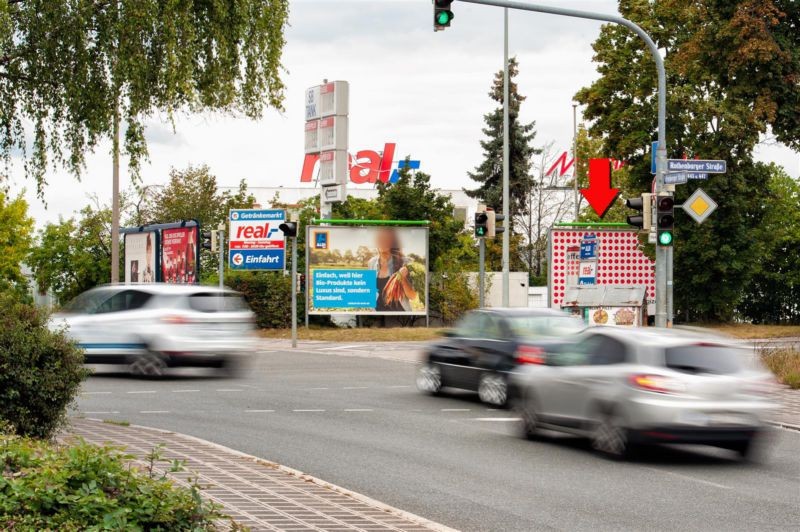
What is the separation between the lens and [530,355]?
16.8 metres

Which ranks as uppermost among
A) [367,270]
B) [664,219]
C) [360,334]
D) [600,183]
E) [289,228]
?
[600,183]

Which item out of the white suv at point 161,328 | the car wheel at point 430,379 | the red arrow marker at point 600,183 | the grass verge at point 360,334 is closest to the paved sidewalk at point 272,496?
the car wheel at point 430,379

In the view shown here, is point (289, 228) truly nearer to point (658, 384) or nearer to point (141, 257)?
point (141, 257)

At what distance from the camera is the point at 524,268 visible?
79.6m

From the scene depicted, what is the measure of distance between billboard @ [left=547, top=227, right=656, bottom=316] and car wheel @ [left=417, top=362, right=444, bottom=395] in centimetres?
2458

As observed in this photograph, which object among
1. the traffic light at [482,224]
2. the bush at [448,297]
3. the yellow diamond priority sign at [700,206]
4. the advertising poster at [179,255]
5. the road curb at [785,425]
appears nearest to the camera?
the road curb at [785,425]

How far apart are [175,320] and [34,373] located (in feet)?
38.6

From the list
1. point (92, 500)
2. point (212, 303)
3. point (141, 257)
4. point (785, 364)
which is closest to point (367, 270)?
point (141, 257)

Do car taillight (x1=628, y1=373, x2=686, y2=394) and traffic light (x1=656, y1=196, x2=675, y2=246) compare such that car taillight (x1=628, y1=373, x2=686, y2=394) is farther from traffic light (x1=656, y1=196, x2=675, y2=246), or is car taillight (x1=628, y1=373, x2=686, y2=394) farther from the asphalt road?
traffic light (x1=656, y1=196, x2=675, y2=246)

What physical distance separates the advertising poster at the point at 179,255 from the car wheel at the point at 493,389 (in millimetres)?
27862

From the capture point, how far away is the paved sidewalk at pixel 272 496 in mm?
8180

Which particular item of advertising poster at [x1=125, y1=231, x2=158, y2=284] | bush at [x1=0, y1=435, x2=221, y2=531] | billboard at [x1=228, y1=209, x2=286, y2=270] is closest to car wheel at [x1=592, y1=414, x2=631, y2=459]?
bush at [x1=0, y1=435, x2=221, y2=531]

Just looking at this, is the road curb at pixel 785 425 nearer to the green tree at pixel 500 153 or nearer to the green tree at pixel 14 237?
the green tree at pixel 500 153

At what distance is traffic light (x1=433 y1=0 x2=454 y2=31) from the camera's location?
61.4 feet
